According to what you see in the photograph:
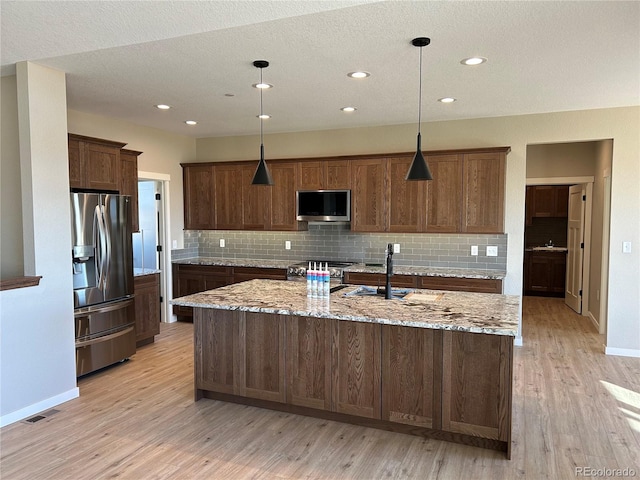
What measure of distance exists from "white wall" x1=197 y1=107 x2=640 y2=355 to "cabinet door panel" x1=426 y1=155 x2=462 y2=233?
0.32 meters

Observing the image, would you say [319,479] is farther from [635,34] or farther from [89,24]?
[635,34]

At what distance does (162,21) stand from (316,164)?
11.2 ft

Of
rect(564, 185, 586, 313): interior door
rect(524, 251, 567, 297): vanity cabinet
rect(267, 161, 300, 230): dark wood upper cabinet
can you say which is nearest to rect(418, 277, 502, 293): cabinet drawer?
rect(267, 161, 300, 230): dark wood upper cabinet

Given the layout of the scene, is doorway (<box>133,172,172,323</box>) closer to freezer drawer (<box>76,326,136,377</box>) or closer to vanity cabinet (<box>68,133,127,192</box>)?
vanity cabinet (<box>68,133,127,192</box>)

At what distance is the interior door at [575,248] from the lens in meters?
7.20

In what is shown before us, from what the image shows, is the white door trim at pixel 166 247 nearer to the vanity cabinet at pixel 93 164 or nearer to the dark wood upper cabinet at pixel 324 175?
the vanity cabinet at pixel 93 164

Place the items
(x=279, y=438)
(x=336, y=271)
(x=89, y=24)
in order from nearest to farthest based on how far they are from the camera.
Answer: (x=89, y=24) < (x=279, y=438) < (x=336, y=271)

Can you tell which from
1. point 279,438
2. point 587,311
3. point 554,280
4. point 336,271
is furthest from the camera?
point 554,280

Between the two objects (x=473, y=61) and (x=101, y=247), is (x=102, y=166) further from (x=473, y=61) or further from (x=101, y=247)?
(x=473, y=61)

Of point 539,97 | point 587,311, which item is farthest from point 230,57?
point 587,311

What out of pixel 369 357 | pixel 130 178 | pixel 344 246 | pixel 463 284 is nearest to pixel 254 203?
pixel 344 246

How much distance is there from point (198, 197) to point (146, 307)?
2031mm

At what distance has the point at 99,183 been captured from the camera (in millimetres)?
4543

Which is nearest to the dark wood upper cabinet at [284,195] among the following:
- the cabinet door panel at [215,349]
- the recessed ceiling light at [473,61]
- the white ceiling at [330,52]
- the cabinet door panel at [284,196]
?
the cabinet door panel at [284,196]
